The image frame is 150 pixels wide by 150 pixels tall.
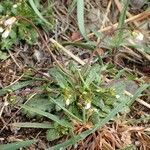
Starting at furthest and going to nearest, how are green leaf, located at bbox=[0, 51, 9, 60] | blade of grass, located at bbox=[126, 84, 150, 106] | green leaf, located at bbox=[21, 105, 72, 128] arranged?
green leaf, located at bbox=[0, 51, 9, 60] → blade of grass, located at bbox=[126, 84, 150, 106] → green leaf, located at bbox=[21, 105, 72, 128]

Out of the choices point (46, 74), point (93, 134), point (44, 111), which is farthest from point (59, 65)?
point (93, 134)

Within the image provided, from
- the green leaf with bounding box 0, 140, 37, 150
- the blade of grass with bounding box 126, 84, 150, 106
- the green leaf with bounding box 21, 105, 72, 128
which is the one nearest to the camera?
the green leaf with bounding box 0, 140, 37, 150

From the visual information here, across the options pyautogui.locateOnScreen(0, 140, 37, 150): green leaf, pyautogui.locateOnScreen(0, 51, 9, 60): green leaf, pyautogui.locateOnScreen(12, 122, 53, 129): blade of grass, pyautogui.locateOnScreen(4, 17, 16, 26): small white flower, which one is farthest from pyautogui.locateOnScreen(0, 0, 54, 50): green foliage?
pyautogui.locateOnScreen(0, 140, 37, 150): green leaf

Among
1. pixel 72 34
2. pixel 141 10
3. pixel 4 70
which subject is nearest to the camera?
pixel 4 70

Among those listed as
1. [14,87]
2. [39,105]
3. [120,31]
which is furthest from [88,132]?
[120,31]

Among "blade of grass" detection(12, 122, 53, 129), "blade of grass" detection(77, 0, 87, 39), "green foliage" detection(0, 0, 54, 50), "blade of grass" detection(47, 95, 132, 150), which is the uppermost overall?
"green foliage" detection(0, 0, 54, 50)

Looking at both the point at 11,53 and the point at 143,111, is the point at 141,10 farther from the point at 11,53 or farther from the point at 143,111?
the point at 11,53

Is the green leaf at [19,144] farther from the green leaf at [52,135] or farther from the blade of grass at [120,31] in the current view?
the blade of grass at [120,31]

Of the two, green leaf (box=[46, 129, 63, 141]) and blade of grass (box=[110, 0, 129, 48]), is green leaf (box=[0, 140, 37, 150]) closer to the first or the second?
green leaf (box=[46, 129, 63, 141])
